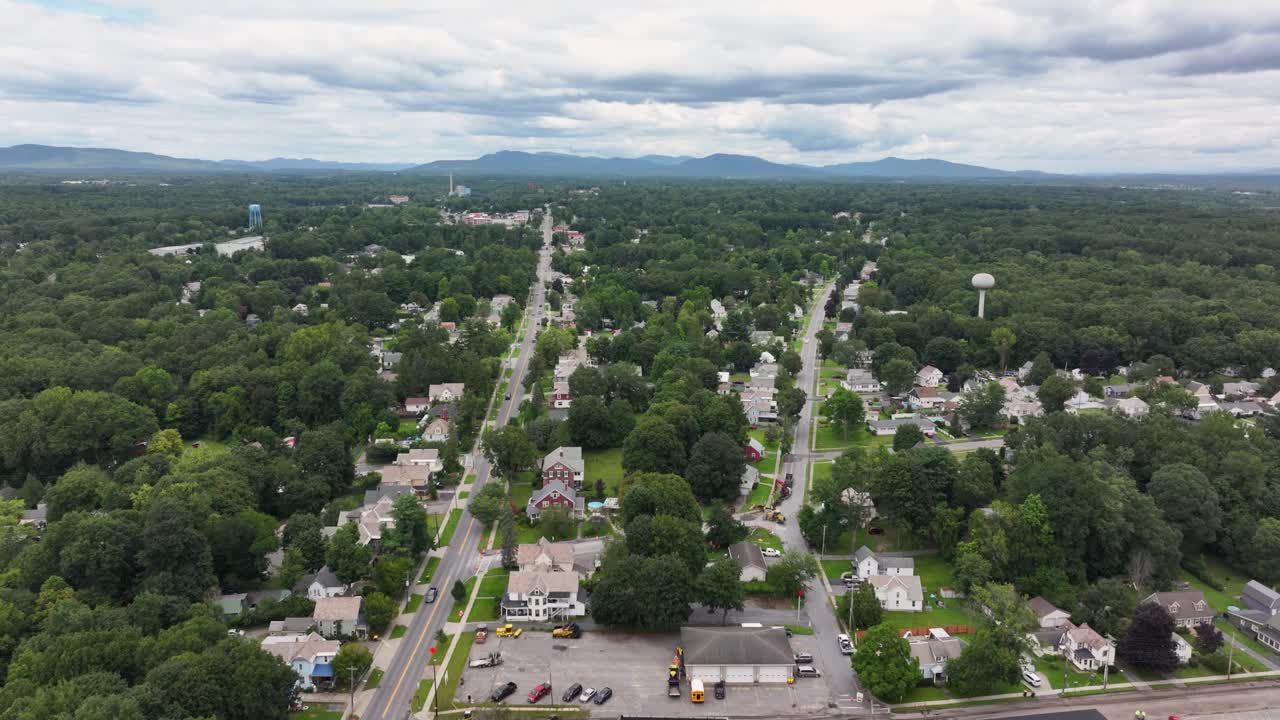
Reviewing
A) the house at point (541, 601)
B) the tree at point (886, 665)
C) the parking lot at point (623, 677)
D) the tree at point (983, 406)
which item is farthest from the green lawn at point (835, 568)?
the tree at point (983, 406)

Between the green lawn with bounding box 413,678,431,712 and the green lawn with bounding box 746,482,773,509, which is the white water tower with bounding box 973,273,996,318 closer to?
the green lawn with bounding box 746,482,773,509

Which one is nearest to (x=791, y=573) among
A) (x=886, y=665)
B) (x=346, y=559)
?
(x=886, y=665)

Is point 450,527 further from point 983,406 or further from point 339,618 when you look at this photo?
point 983,406

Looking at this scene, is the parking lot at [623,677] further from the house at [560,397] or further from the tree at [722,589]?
the house at [560,397]

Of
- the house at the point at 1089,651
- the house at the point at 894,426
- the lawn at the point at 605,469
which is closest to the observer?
the house at the point at 1089,651

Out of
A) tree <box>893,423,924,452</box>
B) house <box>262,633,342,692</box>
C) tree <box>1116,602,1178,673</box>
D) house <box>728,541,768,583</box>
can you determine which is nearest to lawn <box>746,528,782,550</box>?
house <box>728,541,768,583</box>
